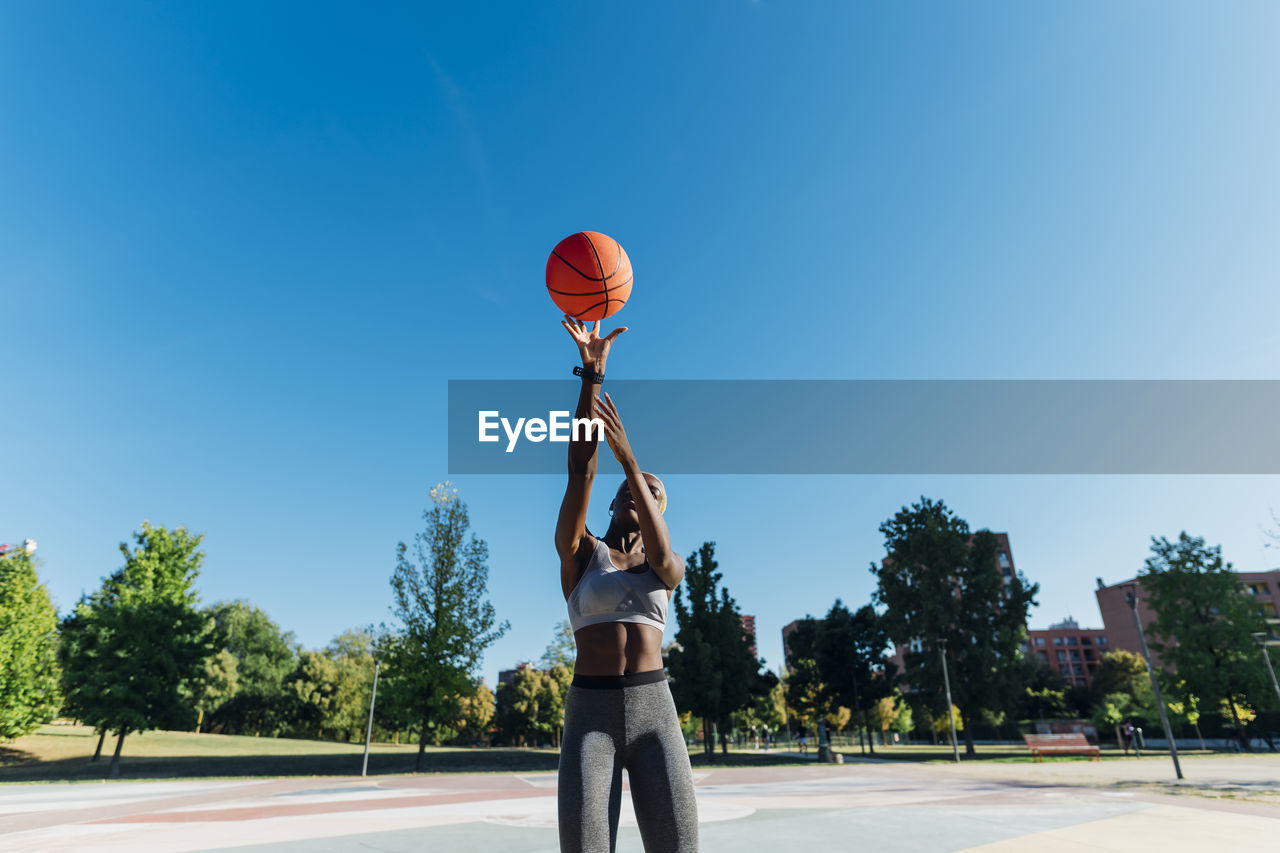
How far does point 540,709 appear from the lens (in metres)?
52.5

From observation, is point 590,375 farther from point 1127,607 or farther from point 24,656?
point 1127,607

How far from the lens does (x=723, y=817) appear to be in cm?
1094

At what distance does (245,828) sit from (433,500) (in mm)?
21621

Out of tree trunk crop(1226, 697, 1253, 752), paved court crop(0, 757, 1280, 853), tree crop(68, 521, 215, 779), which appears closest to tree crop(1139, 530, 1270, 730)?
tree trunk crop(1226, 697, 1253, 752)

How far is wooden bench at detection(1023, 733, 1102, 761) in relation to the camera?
34.0 meters

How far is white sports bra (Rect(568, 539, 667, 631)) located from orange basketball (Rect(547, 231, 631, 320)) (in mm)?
1753

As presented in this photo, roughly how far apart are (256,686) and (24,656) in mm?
34434

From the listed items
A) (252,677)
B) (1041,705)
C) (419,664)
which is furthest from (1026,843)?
(1041,705)

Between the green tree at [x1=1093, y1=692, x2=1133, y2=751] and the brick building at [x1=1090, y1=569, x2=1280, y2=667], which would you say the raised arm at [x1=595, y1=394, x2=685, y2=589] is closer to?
the green tree at [x1=1093, y1=692, x2=1133, y2=751]

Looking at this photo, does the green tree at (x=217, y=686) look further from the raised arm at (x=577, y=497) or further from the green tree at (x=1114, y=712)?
the green tree at (x=1114, y=712)

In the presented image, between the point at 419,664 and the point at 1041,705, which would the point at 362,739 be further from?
the point at 1041,705

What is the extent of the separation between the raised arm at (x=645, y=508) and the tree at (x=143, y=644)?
114ft

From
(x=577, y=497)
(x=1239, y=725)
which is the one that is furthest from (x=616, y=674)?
Result: (x=1239, y=725)

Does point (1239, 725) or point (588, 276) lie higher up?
point (588, 276)
